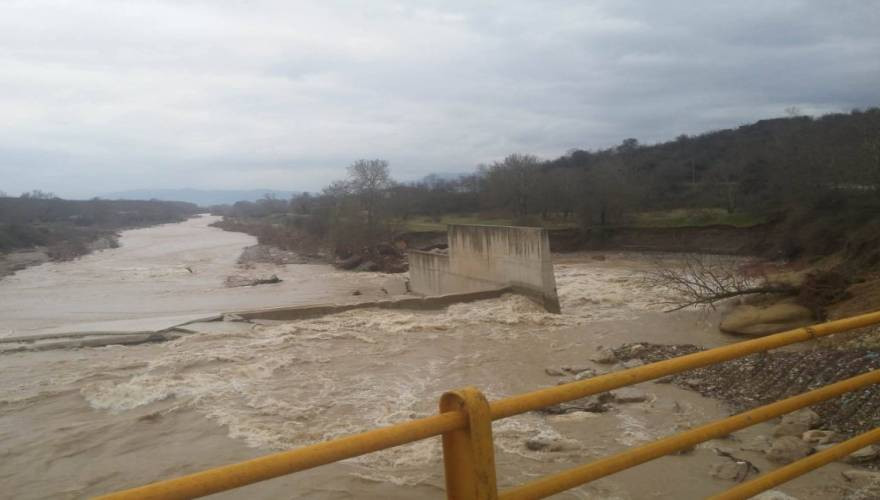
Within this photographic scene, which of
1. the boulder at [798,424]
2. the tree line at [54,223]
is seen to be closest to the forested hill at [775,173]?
the boulder at [798,424]

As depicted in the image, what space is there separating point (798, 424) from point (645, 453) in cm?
630

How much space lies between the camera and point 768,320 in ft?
47.4

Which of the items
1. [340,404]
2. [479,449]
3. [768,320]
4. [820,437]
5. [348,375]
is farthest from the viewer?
[768,320]

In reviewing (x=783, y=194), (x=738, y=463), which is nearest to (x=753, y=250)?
(x=783, y=194)

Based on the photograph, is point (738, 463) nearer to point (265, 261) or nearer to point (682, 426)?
point (682, 426)

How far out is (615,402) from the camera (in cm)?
943

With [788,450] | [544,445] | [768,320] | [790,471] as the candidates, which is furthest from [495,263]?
[790,471]

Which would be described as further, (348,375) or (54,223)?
(54,223)

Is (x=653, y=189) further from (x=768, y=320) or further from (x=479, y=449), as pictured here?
(x=479, y=449)

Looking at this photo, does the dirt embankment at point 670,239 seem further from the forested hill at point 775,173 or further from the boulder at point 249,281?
the boulder at point 249,281

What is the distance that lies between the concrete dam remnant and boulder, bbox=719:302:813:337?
4.67m

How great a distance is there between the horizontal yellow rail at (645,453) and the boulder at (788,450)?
170 inches

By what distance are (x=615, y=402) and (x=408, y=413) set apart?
121 inches

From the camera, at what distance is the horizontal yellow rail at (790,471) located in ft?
8.55
